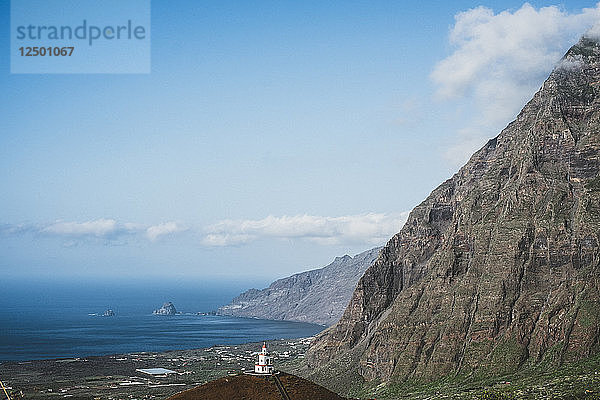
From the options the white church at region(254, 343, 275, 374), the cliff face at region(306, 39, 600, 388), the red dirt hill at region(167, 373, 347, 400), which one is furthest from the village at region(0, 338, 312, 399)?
the red dirt hill at region(167, 373, 347, 400)

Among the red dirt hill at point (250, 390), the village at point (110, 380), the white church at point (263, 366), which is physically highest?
the white church at point (263, 366)

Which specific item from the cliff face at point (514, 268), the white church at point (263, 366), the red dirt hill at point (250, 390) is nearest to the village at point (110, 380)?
the cliff face at point (514, 268)

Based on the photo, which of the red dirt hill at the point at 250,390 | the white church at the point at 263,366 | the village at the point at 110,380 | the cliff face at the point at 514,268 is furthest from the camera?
the village at the point at 110,380

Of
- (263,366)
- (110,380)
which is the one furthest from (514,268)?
(110,380)

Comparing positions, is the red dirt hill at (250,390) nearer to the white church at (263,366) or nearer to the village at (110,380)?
the white church at (263,366)

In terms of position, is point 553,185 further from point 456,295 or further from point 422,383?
point 422,383

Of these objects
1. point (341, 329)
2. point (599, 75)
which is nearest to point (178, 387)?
point (341, 329)

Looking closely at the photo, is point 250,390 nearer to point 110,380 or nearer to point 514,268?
point 514,268
